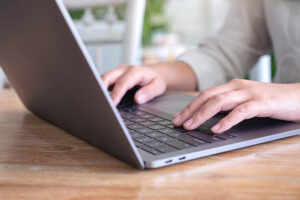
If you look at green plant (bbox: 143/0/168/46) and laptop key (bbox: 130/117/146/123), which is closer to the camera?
laptop key (bbox: 130/117/146/123)

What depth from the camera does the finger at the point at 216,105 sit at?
1.64ft

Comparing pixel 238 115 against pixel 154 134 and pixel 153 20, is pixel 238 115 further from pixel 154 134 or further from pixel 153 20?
pixel 153 20

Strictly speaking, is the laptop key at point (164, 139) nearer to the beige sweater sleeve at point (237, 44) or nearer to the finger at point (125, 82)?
the finger at point (125, 82)

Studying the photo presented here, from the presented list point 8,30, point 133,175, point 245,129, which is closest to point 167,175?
point 133,175

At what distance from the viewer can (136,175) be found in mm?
387

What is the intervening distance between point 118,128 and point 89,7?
1060mm

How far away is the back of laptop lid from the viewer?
1.16 feet

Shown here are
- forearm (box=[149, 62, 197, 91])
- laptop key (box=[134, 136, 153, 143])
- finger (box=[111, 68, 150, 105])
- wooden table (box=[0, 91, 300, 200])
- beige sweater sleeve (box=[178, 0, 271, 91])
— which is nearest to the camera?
wooden table (box=[0, 91, 300, 200])

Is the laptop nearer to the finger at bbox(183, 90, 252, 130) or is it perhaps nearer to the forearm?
the finger at bbox(183, 90, 252, 130)

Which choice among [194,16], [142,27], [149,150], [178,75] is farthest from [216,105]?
[194,16]

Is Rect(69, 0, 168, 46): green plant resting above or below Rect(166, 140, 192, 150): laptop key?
below

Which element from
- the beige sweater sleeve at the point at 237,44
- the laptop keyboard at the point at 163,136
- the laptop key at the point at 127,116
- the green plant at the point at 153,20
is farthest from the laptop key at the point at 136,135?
the green plant at the point at 153,20

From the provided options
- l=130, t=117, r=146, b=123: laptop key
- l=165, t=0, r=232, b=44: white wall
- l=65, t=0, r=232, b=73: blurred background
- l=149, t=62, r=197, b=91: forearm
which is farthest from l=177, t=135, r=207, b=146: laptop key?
l=165, t=0, r=232, b=44: white wall

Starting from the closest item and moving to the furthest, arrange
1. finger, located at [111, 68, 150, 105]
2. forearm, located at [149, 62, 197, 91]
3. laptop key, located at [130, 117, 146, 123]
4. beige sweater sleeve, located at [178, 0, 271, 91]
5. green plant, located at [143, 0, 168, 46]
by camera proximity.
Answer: laptop key, located at [130, 117, 146, 123], finger, located at [111, 68, 150, 105], forearm, located at [149, 62, 197, 91], beige sweater sleeve, located at [178, 0, 271, 91], green plant, located at [143, 0, 168, 46]
